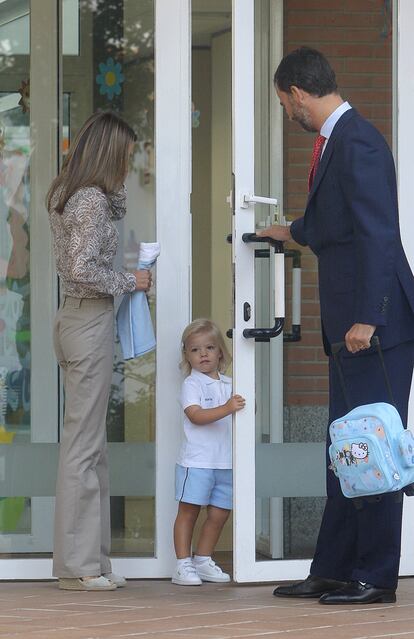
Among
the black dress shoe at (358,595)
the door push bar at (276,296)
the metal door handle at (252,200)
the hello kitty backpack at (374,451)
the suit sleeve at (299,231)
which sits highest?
the metal door handle at (252,200)

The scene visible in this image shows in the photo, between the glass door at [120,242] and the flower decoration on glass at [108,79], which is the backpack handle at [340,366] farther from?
the flower decoration on glass at [108,79]

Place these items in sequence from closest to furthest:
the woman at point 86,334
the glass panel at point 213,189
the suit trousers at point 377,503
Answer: the suit trousers at point 377,503
the woman at point 86,334
the glass panel at point 213,189

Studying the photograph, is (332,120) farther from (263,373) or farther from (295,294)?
(263,373)

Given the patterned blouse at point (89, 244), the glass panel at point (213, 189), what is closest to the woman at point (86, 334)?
the patterned blouse at point (89, 244)

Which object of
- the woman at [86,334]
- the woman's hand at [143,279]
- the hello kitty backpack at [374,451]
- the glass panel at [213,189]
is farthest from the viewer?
the glass panel at [213,189]

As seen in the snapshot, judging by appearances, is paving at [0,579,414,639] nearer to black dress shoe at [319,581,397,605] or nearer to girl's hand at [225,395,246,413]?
black dress shoe at [319,581,397,605]

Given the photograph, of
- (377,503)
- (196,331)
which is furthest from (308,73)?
(377,503)

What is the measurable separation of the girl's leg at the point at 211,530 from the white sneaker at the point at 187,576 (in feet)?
0.35

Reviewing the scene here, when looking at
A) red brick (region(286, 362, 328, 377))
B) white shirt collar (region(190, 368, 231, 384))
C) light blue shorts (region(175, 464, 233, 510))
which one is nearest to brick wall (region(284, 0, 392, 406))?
red brick (region(286, 362, 328, 377))

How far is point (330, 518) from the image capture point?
14.0ft

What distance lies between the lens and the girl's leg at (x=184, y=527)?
4855mm

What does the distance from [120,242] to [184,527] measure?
1.11 m

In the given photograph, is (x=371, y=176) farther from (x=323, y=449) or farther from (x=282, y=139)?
(x=323, y=449)

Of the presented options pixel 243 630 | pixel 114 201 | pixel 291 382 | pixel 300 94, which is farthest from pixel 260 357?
pixel 243 630
